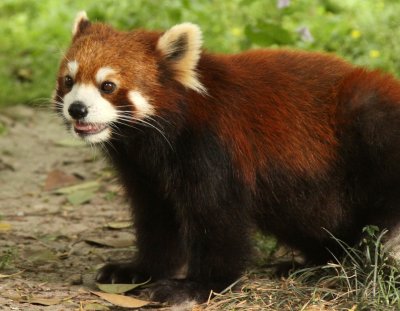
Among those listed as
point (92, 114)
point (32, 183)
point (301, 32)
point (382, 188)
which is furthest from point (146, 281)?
point (301, 32)

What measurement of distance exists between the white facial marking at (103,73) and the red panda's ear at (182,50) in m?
0.36

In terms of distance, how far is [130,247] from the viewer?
5.93 meters

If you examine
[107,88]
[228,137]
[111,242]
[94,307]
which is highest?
[107,88]

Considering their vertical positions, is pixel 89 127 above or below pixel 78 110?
below

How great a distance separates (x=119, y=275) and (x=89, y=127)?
42.8 inches

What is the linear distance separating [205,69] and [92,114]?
75cm

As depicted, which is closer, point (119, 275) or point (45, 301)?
point (45, 301)

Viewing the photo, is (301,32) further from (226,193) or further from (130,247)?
(226,193)

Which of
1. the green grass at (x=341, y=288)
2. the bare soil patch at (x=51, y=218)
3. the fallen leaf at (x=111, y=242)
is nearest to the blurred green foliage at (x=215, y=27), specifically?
the bare soil patch at (x=51, y=218)

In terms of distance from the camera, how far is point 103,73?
4.57 metres

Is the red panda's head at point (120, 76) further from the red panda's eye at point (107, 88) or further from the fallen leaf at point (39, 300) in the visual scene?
the fallen leaf at point (39, 300)

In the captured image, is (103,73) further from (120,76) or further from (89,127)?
(89,127)

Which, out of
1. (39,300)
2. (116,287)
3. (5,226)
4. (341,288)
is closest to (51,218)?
(5,226)

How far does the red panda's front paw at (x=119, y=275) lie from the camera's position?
516 cm
